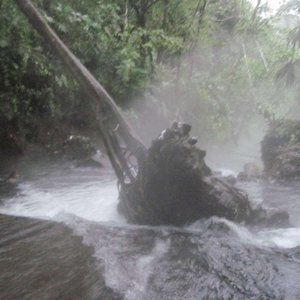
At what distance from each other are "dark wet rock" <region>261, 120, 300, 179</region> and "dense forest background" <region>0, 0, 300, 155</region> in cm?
119

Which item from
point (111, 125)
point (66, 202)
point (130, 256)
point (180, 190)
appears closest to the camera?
point (130, 256)

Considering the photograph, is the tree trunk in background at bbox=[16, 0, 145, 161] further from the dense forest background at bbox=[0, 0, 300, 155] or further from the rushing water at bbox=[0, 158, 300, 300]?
the rushing water at bbox=[0, 158, 300, 300]

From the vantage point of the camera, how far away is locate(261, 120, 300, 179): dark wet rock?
Answer: 12.6 meters

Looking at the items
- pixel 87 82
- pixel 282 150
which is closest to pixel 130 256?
pixel 87 82

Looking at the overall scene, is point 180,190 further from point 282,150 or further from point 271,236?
point 282,150

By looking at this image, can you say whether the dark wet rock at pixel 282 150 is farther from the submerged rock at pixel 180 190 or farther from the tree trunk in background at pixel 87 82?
the tree trunk in background at pixel 87 82

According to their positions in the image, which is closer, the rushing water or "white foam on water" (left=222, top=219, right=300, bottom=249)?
the rushing water

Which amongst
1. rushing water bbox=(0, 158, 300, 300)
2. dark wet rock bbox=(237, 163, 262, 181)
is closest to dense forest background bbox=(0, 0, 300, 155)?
dark wet rock bbox=(237, 163, 262, 181)

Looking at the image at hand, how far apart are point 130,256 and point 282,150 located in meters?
9.52

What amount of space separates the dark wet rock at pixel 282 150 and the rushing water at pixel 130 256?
161 inches

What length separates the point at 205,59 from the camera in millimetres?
21344

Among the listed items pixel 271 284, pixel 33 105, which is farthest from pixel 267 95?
pixel 271 284

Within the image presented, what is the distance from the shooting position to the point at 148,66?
14812 millimetres

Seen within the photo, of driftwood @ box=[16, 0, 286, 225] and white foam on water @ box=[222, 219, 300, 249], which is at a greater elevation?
driftwood @ box=[16, 0, 286, 225]
